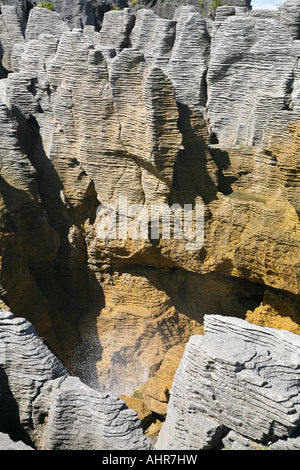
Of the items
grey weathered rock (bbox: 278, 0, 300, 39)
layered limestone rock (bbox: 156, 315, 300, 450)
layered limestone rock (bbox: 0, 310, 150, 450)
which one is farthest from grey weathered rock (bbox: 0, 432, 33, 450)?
grey weathered rock (bbox: 278, 0, 300, 39)

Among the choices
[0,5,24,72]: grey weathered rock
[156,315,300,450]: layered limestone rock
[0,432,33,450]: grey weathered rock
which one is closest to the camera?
[0,432,33,450]: grey weathered rock

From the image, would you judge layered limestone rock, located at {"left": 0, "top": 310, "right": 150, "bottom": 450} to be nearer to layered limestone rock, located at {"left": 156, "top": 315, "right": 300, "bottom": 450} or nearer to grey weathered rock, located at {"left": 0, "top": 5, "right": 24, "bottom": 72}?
layered limestone rock, located at {"left": 156, "top": 315, "right": 300, "bottom": 450}

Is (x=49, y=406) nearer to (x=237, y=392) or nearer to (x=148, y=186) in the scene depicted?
(x=237, y=392)

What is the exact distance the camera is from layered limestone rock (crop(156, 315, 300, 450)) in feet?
23.4

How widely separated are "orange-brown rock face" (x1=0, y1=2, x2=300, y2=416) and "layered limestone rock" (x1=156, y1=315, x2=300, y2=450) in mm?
4434

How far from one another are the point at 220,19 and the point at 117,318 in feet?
25.7

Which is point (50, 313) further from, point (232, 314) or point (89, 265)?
point (232, 314)

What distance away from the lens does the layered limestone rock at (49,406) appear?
7410mm

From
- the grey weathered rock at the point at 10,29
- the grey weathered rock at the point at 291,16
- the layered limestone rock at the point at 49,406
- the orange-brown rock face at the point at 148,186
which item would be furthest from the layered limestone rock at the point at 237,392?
the grey weathered rock at the point at 10,29

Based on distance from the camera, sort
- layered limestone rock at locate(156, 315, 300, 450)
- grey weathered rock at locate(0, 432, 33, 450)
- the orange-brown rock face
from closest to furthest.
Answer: grey weathered rock at locate(0, 432, 33, 450) < layered limestone rock at locate(156, 315, 300, 450) < the orange-brown rock face

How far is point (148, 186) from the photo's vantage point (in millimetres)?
13023

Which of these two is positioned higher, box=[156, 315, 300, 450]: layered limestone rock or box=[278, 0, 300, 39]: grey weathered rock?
box=[278, 0, 300, 39]: grey weathered rock

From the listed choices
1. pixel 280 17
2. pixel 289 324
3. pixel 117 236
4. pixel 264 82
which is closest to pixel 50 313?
pixel 117 236

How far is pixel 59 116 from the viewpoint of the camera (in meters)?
13.4
